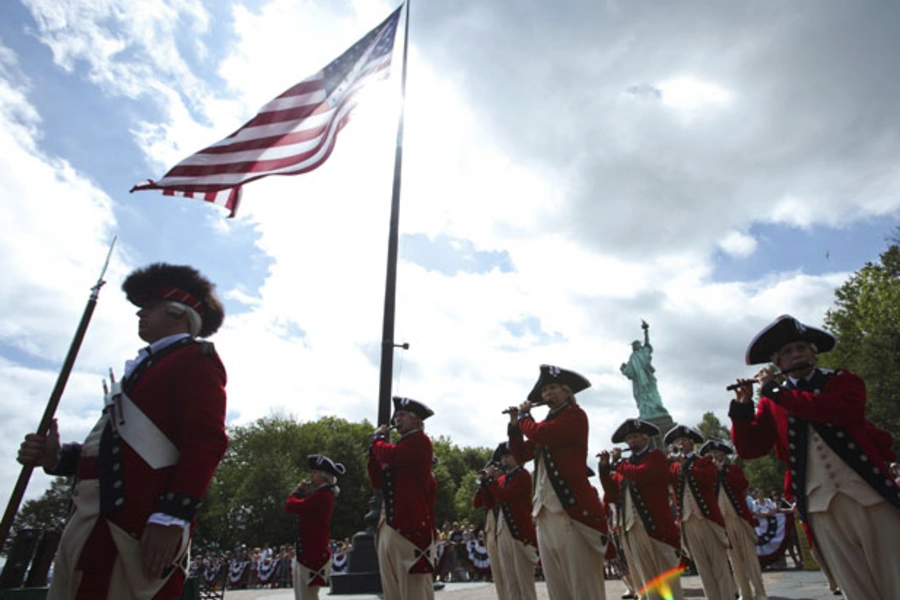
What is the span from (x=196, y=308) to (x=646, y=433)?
6375mm

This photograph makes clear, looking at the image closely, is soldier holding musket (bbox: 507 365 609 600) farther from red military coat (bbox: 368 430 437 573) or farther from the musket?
the musket

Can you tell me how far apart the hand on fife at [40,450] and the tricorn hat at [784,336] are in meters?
4.66

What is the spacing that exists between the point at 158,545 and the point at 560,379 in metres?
4.39

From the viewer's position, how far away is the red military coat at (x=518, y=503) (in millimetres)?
8320

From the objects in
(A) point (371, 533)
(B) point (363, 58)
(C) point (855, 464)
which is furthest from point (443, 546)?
(C) point (855, 464)

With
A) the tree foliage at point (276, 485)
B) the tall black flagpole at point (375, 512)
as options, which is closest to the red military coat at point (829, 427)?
the tall black flagpole at point (375, 512)

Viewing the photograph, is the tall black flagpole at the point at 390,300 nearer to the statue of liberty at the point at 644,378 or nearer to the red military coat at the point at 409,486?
the red military coat at the point at 409,486

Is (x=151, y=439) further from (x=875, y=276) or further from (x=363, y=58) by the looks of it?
(x=875, y=276)

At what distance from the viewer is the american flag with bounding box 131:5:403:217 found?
301 inches

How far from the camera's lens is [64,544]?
2.74 meters

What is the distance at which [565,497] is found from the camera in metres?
5.44

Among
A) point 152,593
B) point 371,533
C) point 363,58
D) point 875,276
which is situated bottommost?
point 152,593

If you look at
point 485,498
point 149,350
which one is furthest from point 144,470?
point 485,498

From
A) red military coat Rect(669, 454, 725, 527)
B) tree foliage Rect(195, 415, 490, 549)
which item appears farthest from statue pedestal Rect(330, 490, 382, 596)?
tree foliage Rect(195, 415, 490, 549)
